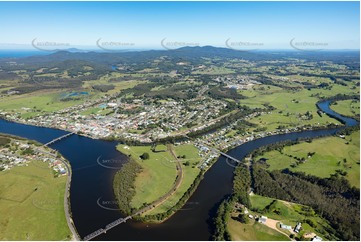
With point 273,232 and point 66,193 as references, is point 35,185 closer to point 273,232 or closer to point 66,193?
point 66,193

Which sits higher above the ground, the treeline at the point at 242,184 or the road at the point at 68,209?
the treeline at the point at 242,184

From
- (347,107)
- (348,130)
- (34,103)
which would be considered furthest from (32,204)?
(347,107)

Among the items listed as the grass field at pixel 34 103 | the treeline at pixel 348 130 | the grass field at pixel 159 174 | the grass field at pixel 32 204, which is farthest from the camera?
the grass field at pixel 34 103

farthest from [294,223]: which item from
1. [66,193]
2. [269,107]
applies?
[269,107]

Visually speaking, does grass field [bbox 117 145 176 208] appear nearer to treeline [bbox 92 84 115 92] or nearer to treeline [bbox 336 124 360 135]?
treeline [bbox 336 124 360 135]

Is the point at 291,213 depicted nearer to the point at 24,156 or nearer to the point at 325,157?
the point at 325,157

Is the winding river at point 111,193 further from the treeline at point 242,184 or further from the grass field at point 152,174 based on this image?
the grass field at point 152,174

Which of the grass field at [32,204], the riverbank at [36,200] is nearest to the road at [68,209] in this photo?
the riverbank at [36,200]
